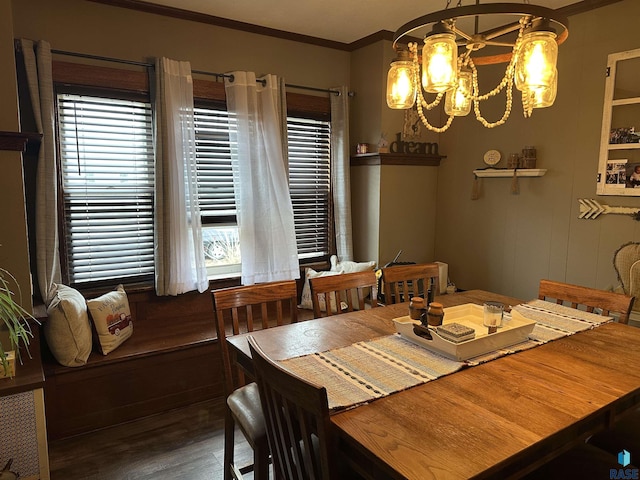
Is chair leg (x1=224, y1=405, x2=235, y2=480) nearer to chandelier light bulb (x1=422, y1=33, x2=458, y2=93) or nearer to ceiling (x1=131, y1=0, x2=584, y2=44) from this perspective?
chandelier light bulb (x1=422, y1=33, x2=458, y2=93)

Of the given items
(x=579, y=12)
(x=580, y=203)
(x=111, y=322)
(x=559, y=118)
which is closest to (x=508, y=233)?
(x=580, y=203)

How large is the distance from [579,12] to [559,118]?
0.66 metres

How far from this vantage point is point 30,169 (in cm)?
262

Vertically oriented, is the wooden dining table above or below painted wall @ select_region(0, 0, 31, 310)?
below

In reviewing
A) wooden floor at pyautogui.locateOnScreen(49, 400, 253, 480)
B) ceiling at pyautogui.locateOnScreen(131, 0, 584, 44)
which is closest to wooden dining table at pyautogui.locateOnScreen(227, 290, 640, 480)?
wooden floor at pyautogui.locateOnScreen(49, 400, 253, 480)

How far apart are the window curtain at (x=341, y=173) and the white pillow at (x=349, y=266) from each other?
0.11m

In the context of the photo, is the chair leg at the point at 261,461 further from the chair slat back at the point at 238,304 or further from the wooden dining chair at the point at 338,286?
the wooden dining chair at the point at 338,286

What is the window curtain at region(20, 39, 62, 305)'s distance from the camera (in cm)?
250

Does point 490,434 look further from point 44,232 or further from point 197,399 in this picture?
point 44,232

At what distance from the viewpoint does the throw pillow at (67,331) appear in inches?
92.9

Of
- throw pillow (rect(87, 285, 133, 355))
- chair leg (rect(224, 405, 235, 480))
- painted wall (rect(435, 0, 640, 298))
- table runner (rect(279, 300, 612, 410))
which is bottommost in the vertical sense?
chair leg (rect(224, 405, 235, 480))

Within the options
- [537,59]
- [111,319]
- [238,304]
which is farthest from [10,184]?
[537,59]

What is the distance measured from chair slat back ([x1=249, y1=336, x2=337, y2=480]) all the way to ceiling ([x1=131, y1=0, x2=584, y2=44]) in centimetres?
247

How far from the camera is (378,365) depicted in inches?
61.2
